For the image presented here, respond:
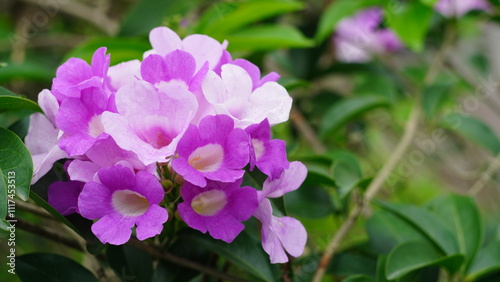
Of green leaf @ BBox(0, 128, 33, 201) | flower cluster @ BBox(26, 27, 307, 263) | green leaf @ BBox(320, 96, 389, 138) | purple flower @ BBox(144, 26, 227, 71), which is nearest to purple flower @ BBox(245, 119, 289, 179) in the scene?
flower cluster @ BBox(26, 27, 307, 263)

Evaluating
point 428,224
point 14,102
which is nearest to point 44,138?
point 14,102

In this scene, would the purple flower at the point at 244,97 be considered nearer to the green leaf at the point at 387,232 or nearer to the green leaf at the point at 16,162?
the green leaf at the point at 16,162

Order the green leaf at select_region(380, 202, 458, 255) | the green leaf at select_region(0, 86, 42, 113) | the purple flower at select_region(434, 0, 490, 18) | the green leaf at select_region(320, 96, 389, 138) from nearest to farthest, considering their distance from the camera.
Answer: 1. the green leaf at select_region(0, 86, 42, 113)
2. the green leaf at select_region(380, 202, 458, 255)
3. the green leaf at select_region(320, 96, 389, 138)
4. the purple flower at select_region(434, 0, 490, 18)

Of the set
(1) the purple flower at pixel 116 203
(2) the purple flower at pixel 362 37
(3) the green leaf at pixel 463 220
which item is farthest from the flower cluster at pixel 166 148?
(2) the purple flower at pixel 362 37

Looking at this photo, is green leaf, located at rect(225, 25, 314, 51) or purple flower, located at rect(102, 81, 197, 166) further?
green leaf, located at rect(225, 25, 314, 51)

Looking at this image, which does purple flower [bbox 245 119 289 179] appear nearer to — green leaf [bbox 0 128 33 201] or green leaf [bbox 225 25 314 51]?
green leaf [bbox 0 128 33 201]

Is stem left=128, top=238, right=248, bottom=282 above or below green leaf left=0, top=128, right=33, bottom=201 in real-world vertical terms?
below

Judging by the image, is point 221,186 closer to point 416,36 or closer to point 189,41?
point 189,41

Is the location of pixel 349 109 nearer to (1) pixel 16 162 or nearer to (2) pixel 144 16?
(2) pixel 144 16
